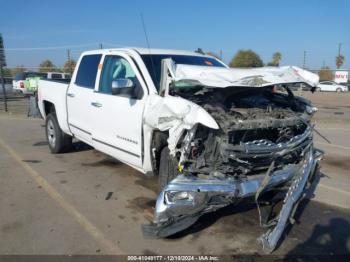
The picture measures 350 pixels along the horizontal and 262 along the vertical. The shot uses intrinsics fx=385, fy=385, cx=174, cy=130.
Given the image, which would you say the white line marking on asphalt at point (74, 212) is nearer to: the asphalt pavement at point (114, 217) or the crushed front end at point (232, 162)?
the asphalt pavement at point (114, 217)

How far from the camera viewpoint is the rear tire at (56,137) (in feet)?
25.0

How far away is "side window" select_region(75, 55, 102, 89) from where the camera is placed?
625cm

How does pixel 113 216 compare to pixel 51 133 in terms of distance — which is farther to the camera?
pixel 51 133

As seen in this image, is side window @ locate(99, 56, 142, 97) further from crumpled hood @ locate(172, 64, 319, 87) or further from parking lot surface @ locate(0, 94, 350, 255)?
parking lot surface @ locate(0, 94, 350, 255)

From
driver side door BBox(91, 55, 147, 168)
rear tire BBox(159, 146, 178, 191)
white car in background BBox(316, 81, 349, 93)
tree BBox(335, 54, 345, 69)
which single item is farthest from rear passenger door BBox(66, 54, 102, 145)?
tree BBox(335, 54, 345, 69)

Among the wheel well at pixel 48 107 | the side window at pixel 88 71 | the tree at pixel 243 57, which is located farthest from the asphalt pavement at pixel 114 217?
the tree at pixel 243 57

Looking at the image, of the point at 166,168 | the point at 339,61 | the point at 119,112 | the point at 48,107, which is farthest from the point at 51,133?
the point at 339,61

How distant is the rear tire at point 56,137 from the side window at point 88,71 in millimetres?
1274

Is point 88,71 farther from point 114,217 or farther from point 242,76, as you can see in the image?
point 242,76

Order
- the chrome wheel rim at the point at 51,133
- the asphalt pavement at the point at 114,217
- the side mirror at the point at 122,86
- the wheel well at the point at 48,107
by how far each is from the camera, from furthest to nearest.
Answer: the wheel well at the point at 48,107
the chrome wheel rim at the point at 51,133
the side mirror at the point at 122,86
the asphalt pavement at the point at 114,217

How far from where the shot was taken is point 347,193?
5.72 m

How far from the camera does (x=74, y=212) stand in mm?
4805

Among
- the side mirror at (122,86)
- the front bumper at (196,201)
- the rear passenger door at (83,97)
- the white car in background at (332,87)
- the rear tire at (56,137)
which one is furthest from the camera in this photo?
the white car in background at (332,87)

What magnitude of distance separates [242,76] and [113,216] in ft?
7.45
